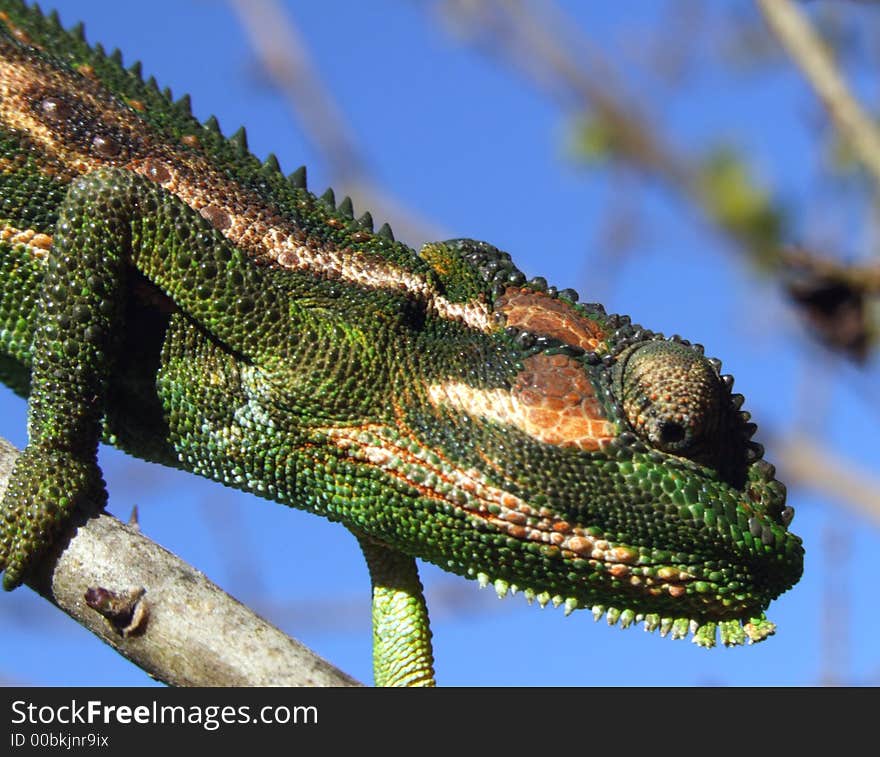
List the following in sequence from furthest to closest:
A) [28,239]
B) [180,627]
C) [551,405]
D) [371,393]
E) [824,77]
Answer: [28,239], [824,77], [371,393], [551,405], [180,627]

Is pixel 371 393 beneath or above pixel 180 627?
above

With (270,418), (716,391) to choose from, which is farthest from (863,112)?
(270,418)

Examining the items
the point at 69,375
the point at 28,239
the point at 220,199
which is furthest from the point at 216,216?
the point at 69,375

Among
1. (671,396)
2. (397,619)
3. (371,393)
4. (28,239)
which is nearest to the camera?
(671,396)

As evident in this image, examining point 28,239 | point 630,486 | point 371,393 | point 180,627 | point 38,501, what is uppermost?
point 28,239

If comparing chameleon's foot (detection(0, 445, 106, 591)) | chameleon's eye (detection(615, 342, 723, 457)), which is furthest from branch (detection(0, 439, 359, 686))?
chameleon's eye (detection(615, 342, 723, 457))

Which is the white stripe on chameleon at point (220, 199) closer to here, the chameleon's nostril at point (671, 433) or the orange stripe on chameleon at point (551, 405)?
the orange stripe on chameleon at point (551, 405)

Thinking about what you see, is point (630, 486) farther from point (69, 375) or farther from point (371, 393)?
point (69, 375)
